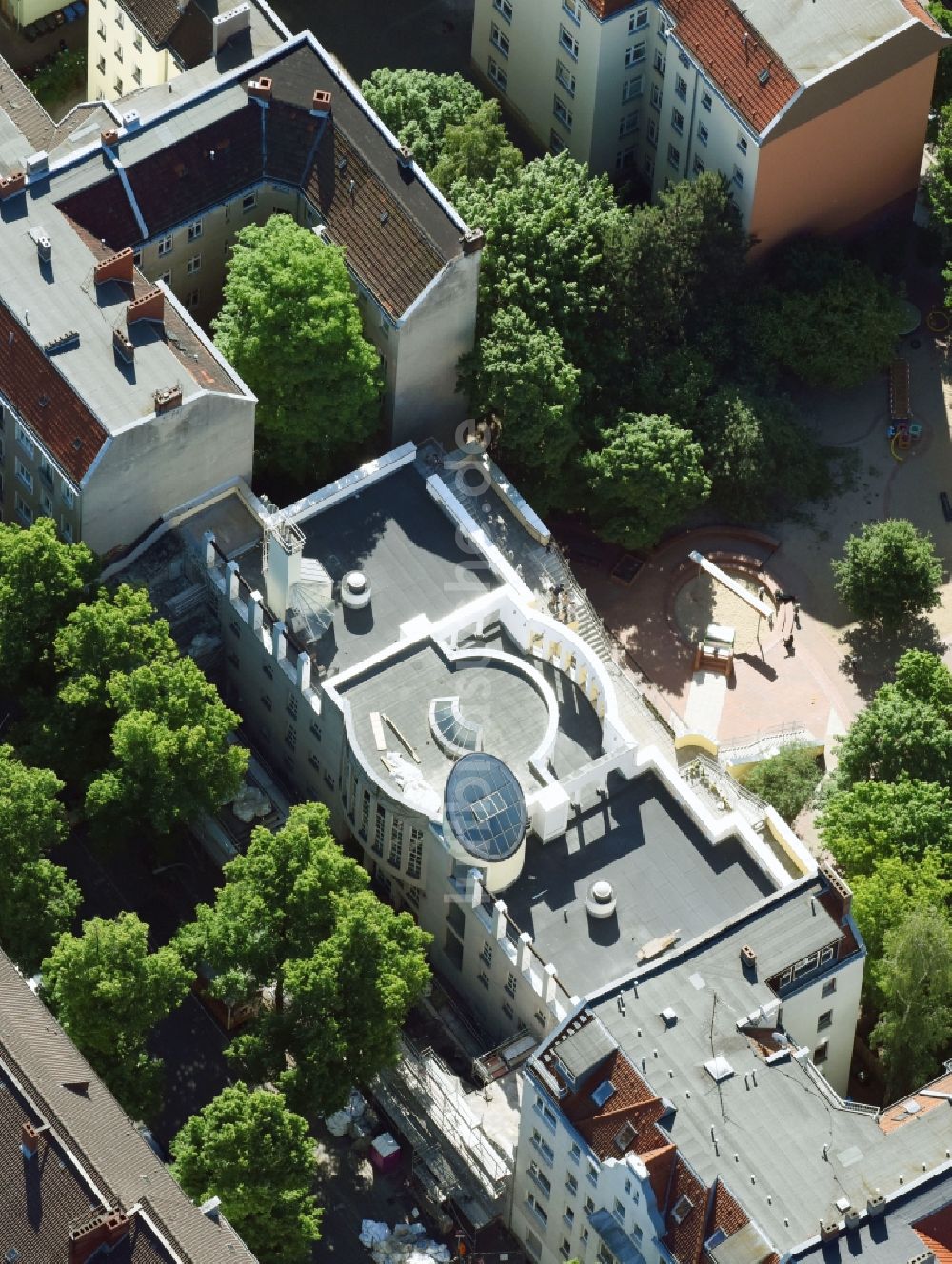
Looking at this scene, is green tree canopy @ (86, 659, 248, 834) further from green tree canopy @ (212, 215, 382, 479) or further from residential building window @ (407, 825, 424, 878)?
green tree canopy @ (212, 215, 382, 479)

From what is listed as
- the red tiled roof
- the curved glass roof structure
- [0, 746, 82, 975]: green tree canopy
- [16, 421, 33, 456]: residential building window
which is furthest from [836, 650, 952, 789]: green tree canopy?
[16, 421, 33, 456]: residential building window

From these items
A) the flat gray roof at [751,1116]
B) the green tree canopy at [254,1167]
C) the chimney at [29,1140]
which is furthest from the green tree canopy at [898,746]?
the chimney at [29,1140]

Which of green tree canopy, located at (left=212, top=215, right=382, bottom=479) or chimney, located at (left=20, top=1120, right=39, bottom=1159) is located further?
green tree canopy, located at (left=212, top=215, right=382, bottom=479)

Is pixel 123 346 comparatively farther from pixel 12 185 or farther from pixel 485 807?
pixel 485 807

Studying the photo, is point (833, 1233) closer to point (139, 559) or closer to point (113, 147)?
point (139, 559)

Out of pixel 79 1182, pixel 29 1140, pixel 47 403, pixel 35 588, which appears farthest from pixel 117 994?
pixel 47 403

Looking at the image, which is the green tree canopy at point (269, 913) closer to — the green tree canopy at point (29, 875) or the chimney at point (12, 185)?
the green tree canopy at point (29, 875)
